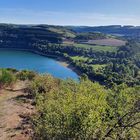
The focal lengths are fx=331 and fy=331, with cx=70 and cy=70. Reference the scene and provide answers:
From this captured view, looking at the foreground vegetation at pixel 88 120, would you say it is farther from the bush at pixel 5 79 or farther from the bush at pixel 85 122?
the bush at pixel 5 79

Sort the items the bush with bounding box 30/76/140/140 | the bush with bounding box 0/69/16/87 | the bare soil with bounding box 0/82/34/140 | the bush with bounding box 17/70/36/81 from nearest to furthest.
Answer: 1. the bush with bounding box 30/76/140/140
2. the bare soil with bounding box 0/82/34/140
3. the bush with bounding box 0/69/16/87
4. the bush with bounding box 17/70/36/81

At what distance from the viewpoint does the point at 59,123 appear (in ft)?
89.1

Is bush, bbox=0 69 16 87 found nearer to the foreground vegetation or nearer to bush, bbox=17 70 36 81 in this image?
bush, bbox=17 70 36 81

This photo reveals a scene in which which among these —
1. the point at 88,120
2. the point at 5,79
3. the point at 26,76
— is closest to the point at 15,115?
the point at 5,79

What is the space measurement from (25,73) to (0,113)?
34.1 metres

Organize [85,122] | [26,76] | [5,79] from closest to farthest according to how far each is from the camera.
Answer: [85,122], [5,79], [26,76]

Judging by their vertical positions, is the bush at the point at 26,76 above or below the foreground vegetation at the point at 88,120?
below

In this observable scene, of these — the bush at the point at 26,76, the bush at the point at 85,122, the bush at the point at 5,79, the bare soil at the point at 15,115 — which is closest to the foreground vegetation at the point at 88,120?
the bush at the point at 85,122

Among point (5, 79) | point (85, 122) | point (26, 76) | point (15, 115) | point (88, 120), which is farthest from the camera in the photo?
point (26, 76)

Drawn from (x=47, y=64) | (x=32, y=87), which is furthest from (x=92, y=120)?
(x=47, y=64)

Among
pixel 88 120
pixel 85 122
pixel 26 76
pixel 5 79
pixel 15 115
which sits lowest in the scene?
pixel 26 76

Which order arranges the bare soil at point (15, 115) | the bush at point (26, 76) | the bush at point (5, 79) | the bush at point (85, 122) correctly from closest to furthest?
1. the bush at point (85, 122)
2. the bare soil at point (15, 115)
3. the bush at point (5, 79)
4. the bush at point (26, 76)

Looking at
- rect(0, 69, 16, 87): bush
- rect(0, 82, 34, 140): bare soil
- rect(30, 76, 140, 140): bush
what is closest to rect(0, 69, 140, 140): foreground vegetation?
rect(30, 76, 140, 140): bush

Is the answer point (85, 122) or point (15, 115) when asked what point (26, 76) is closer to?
point (15, 115)
